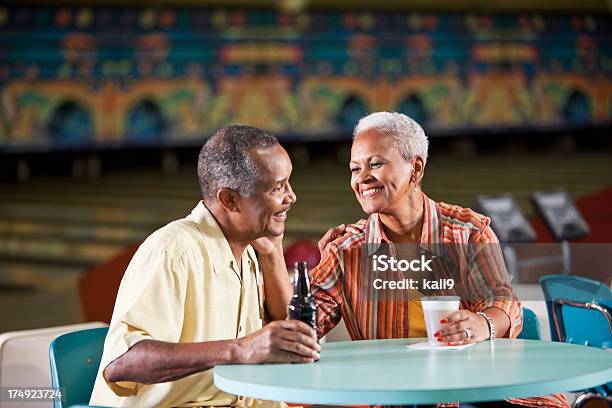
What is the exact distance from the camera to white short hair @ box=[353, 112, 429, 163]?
7.45 feet

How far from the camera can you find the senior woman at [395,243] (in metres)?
2.21

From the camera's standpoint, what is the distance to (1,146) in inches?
502

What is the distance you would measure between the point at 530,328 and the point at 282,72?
44.1 feet

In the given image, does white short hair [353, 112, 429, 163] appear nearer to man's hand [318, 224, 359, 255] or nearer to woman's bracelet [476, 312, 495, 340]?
man's hand [318, 224, 359, 255]

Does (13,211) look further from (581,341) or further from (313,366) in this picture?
(313,366)

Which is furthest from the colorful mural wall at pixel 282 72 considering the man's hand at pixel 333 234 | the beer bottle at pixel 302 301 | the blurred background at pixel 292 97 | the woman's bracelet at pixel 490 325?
the beer bottle at pixel 302 301

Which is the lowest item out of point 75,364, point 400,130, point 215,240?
point 75,364

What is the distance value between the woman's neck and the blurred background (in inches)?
232

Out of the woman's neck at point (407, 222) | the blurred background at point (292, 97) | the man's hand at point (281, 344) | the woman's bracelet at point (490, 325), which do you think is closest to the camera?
the man's hand at point (281, 344)

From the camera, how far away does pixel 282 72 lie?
1572cm

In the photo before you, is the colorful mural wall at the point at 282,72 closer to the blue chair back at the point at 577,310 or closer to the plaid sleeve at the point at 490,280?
the blue chair back at the point at 577,310

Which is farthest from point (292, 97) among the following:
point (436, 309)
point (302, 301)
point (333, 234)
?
point (302, 301)

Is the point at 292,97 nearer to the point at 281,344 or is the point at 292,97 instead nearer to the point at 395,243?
the point at 395,243

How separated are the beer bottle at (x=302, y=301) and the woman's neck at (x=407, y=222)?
0.55m
